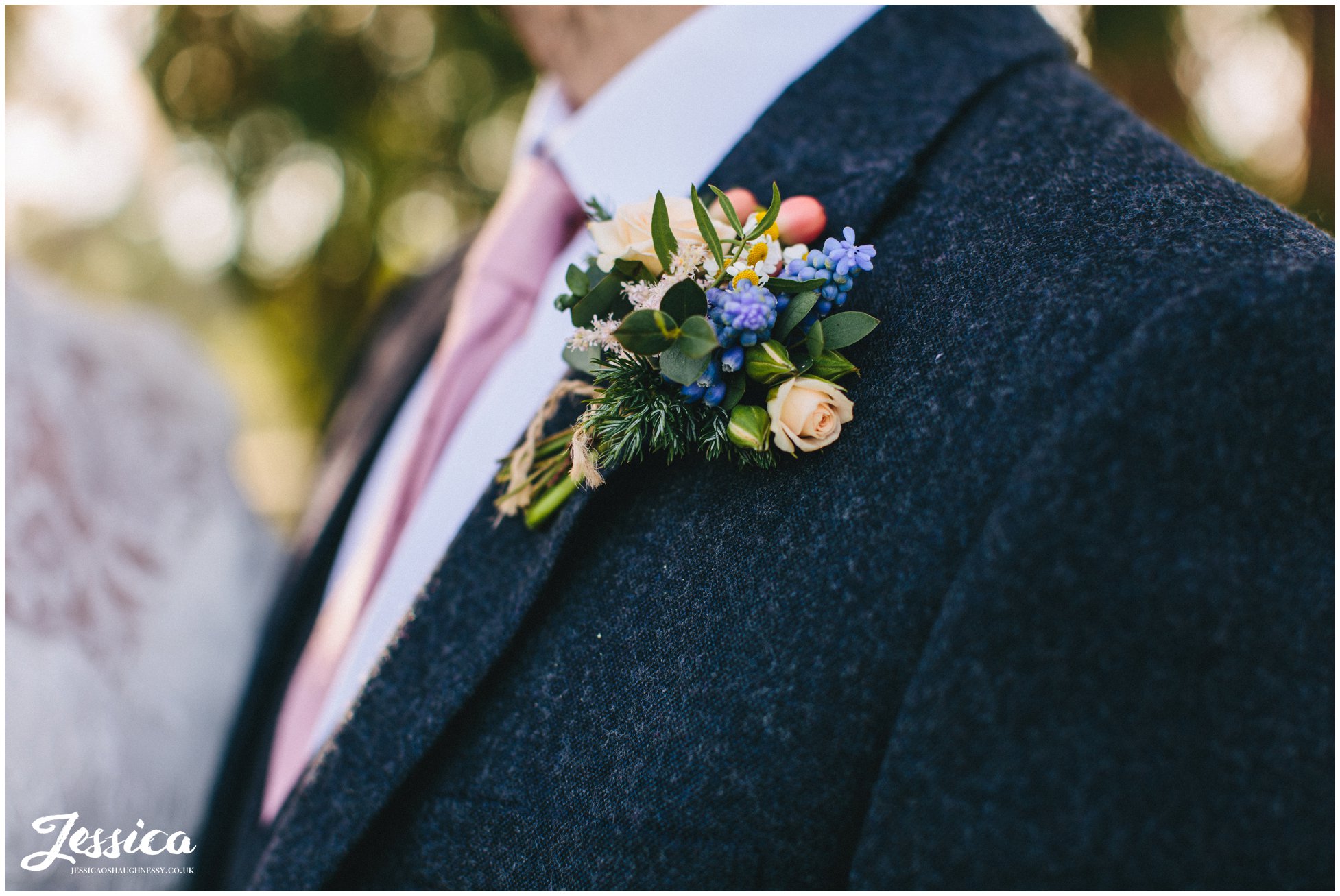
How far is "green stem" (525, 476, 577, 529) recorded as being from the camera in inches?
25.3

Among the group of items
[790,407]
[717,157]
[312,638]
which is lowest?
[312,638]

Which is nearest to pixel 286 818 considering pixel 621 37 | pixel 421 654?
pixel 421 654

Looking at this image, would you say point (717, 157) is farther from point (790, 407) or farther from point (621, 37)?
point (790, 407)

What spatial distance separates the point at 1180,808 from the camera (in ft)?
1.47

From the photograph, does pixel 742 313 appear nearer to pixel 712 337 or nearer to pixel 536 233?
pixel 712 337

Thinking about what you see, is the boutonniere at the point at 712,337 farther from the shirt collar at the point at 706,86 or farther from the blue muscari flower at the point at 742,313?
the shirt collar at the point at 706,86

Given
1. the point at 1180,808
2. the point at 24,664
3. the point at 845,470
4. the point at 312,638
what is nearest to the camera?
the point at 1180,808

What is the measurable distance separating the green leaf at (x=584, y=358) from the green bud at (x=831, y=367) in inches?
7.0

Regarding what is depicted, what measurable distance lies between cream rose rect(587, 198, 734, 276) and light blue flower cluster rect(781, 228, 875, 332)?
0.07m

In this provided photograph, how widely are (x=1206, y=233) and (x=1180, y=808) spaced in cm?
39

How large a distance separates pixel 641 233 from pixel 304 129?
6.11ft

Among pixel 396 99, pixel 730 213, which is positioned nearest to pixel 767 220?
pixel 730 213

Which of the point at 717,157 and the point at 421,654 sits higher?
the point at 717,157

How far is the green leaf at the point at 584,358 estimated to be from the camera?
60 centimetres
